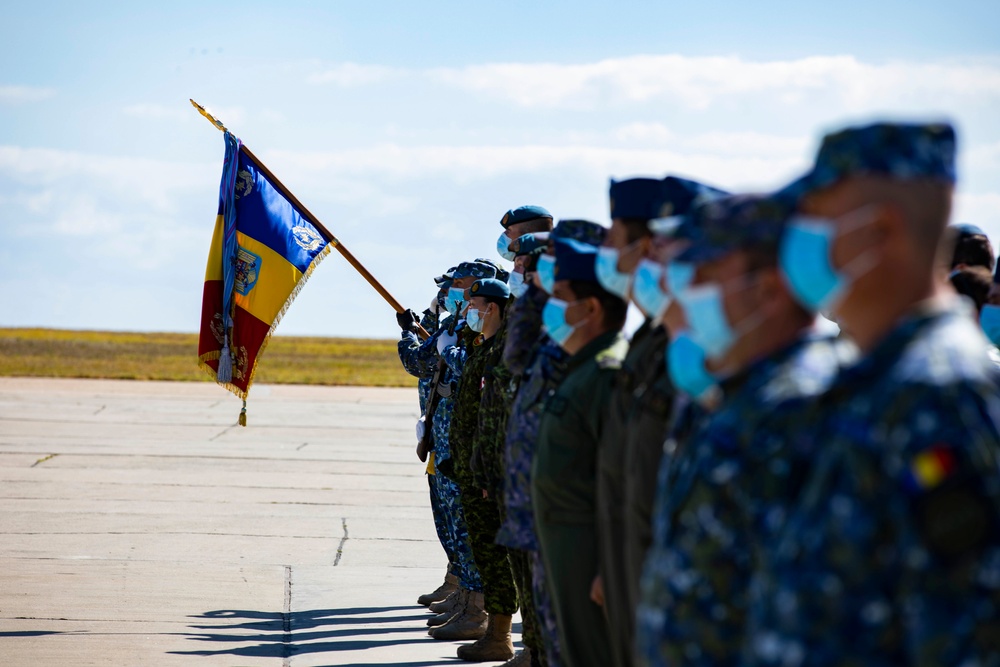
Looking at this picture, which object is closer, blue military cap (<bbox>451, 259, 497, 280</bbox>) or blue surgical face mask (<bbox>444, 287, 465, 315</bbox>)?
blue military cap (<bbox>451, 259, 497, 280</bbox>)

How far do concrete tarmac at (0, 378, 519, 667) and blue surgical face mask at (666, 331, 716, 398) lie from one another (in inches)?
179

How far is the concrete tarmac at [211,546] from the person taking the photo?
7105mm

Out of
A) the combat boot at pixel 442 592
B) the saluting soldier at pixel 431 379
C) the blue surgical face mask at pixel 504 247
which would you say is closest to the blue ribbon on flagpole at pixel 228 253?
the saluting soldier at pixel 431 379

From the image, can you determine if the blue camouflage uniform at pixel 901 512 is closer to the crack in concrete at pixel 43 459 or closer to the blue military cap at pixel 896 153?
the blue military cap at pixel 896 153

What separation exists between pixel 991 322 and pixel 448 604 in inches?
168

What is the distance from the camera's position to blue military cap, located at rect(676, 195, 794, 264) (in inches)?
94.2

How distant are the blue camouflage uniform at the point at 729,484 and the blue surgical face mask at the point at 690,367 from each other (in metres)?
0.11

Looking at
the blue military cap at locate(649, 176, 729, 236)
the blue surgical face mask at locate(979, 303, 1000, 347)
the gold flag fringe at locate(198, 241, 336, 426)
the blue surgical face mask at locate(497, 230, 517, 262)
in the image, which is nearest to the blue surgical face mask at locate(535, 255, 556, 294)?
the blue military cap at locate(649, 176, 729, 236)

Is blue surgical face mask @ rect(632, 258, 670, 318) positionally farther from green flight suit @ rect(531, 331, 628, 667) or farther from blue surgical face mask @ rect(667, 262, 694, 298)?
blue surgical face mask @ rect(667, 262, 694, 298)

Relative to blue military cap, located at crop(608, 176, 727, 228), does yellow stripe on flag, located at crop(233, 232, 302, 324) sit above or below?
below

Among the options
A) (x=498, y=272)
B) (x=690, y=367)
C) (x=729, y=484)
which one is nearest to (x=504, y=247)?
(x=498, y=272)

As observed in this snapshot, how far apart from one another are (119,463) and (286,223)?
683 cm

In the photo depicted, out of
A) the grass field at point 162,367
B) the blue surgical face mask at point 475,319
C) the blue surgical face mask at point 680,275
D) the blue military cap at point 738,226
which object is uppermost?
the blue military cap at point 738,226

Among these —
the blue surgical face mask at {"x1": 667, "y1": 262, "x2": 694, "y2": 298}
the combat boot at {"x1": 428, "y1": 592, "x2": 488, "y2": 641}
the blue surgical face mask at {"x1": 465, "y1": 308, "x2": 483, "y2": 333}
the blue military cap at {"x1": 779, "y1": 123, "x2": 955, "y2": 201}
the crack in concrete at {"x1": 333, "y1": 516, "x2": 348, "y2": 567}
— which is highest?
the blue military cap at {"x1": 779, "y1": 123, "x2": 955, "y2": 201}
